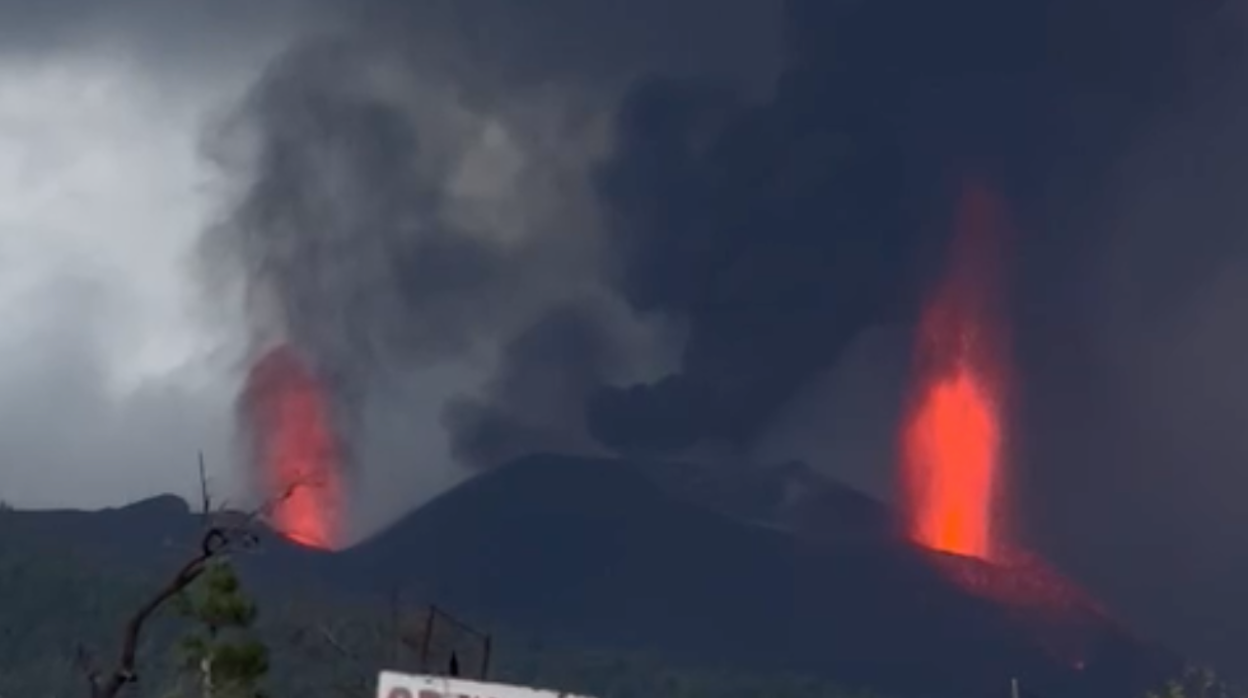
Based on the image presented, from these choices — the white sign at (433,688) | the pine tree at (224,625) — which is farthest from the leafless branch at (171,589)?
the pine tree at (224,625)

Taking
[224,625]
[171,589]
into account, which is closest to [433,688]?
[171,589]

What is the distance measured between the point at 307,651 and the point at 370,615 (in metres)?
5.66

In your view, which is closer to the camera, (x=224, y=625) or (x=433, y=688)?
(x=433, y=688)

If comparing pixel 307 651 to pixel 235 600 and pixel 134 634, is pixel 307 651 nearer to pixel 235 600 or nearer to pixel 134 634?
pixel 134 634

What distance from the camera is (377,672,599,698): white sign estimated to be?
2873cm

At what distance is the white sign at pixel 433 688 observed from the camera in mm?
28734

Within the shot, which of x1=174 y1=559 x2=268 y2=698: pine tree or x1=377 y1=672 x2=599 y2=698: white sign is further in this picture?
x1=174 y1=559 x2=268 y2=698: pine tree

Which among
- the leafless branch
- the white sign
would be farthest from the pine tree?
the white sign

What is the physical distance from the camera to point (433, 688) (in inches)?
1150

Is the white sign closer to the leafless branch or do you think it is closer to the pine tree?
the leafless branch

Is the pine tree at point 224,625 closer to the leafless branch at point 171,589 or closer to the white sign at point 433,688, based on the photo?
the leafless branch at point 171,589

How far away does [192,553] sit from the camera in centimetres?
4088

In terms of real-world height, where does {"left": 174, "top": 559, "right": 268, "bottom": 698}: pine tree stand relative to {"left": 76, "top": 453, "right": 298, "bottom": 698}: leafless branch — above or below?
above

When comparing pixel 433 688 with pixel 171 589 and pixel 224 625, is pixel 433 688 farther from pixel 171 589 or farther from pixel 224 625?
pixel 224 625
